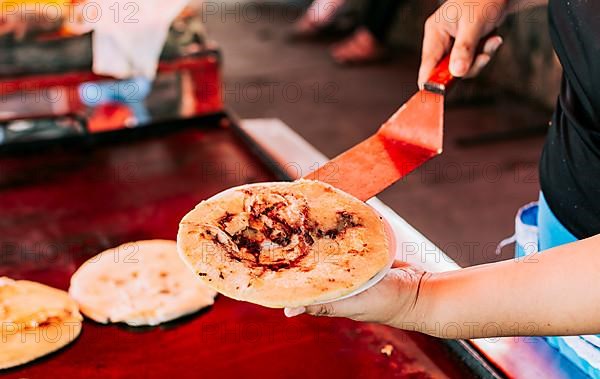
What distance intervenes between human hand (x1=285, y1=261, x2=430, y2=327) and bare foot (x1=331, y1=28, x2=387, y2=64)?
584 centimetres

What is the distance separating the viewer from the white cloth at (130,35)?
279 centimetres

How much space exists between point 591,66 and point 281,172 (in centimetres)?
118

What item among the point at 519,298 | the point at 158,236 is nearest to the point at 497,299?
the point at 519,298

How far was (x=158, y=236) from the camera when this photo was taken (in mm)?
2205

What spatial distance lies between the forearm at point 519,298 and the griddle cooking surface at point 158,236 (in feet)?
1.16

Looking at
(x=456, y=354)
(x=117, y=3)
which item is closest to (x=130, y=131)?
(x=117, y=3)

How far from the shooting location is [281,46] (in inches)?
302

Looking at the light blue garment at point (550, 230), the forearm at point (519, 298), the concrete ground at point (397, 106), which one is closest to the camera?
the forearm at point (519, 298)

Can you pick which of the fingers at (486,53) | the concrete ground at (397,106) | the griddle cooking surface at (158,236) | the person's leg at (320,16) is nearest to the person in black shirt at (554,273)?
the fingers at (486,53)

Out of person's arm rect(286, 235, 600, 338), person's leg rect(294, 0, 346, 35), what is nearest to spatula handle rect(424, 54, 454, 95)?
person's arm rect(286, 235, 600, 338)

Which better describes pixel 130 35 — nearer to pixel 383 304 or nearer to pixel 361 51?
pixel 383 304

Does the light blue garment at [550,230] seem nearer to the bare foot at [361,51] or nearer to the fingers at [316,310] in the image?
the fingers at [316,310]

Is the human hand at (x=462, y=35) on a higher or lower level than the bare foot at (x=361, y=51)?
higher

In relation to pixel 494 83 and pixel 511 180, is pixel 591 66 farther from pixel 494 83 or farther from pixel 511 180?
pixel 494 83
